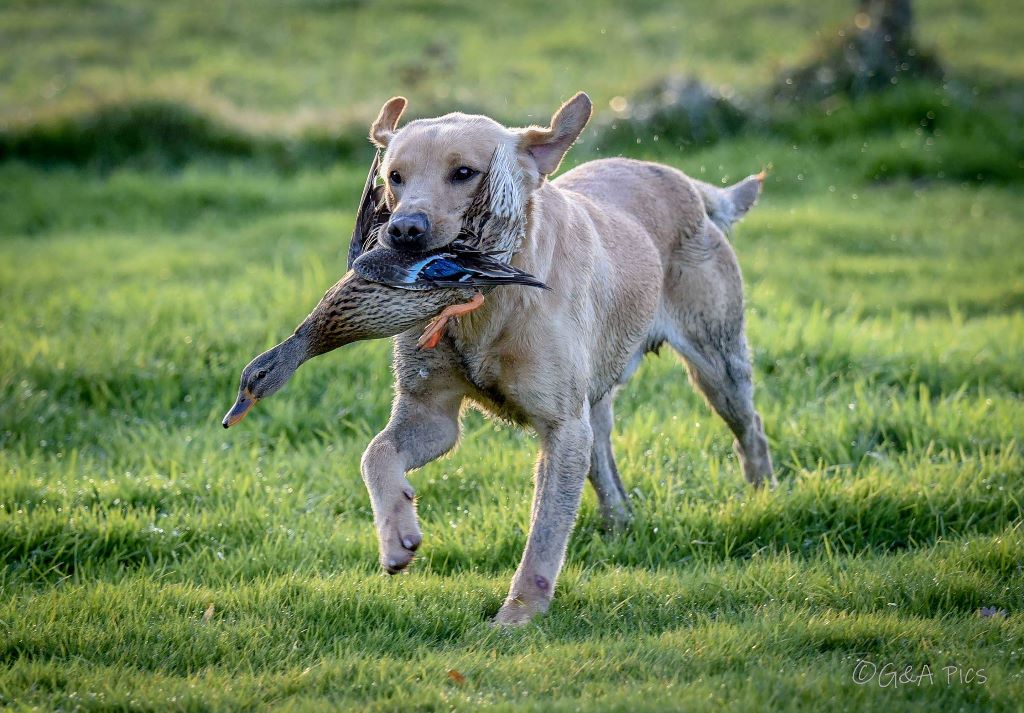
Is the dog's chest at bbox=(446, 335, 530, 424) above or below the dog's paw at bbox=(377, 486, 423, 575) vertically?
above

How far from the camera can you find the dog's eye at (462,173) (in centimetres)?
456

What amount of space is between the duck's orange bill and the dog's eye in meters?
1.12

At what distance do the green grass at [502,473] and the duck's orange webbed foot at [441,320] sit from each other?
1010mm

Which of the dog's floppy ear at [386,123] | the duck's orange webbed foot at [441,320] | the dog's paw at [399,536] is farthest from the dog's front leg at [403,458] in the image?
the dog's floppy ear at [386,123]

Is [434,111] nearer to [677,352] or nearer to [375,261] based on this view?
[677,352]

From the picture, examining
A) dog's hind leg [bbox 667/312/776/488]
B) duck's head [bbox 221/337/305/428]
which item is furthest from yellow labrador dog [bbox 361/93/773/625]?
duck's head [bbox 221/337/305/428]

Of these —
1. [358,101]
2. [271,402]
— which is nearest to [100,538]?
[271,402]

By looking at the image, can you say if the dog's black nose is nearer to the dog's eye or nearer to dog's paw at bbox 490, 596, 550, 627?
the dog's eye

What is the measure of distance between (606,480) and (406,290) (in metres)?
1.96

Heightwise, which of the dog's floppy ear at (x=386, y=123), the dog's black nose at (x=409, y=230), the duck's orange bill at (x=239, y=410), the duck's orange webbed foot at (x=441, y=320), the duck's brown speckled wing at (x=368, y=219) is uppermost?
the dog's floppy ear at (x=386, y=123)

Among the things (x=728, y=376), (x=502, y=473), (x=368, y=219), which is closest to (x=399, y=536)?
(x=368, y=219)

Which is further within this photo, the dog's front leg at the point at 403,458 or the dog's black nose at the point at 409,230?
the dog's front leg at the point at 403,458

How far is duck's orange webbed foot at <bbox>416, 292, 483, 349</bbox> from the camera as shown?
4.51 m

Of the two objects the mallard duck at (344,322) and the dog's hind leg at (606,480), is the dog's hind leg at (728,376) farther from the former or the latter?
the mallard duck at (344,322)
